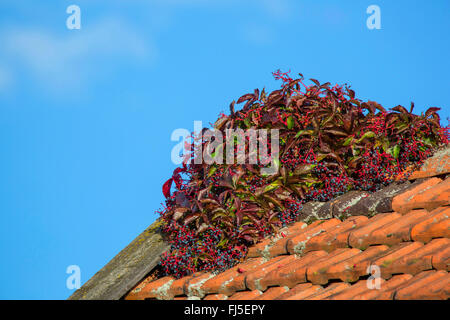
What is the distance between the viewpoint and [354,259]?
3273 mm

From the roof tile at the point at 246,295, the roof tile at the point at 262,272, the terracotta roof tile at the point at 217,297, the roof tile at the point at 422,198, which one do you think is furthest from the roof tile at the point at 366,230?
the terracotta roof tile at the point at 217,297

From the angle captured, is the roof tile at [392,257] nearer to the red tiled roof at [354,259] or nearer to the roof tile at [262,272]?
the red tiled roof at [354,259]

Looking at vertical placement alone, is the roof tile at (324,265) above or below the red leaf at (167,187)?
below

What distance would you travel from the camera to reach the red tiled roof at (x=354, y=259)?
2.92 meters

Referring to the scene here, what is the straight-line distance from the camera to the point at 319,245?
3787mm

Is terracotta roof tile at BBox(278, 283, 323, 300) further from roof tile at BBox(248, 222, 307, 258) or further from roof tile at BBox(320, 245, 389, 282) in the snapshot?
roof tile at BBox(248, 222, 307, 258)

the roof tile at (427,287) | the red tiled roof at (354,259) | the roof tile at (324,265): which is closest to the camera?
the roof tile at (427,287)

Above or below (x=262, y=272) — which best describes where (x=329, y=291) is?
below

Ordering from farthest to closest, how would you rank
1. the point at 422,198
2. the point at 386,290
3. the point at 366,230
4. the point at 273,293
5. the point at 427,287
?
the point at 422,198, the point at 366,230, the point at 273,293, the point at 386,290, the point at 427,287

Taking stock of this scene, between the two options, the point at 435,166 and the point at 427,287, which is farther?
the point at 435,166

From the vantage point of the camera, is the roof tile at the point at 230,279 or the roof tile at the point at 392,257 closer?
the roof tile at the point at 392,257

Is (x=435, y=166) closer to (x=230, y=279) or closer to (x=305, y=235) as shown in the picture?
(x=305, y=235)

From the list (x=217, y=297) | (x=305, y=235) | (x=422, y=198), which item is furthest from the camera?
(x=305, y=235)

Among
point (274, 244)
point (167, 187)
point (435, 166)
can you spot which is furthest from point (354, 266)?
point (167, 187)
